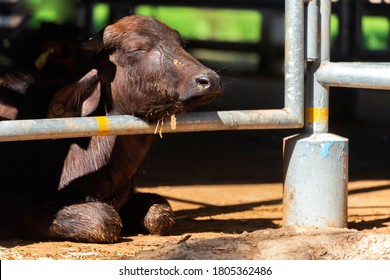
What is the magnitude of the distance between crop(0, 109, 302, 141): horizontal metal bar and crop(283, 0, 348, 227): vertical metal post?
0.16 meters

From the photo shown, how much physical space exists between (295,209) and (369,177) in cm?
355

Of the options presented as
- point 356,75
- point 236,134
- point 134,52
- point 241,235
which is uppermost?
Answer: point 134,52

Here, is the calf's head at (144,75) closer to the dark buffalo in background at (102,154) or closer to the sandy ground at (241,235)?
the dark buffalo in background at (102,154)

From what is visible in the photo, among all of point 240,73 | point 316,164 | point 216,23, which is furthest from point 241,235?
point 216,23

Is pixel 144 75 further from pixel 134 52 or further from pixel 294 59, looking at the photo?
pixel 294 59

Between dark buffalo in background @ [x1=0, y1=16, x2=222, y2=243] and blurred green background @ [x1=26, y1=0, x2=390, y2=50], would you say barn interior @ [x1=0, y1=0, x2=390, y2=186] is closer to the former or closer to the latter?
blurred green background @ [x1=26, y1=0, x2=390, y2=50]

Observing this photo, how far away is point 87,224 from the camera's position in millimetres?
6449

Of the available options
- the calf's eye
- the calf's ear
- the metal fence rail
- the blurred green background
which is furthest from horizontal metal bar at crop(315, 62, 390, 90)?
the blurred green background

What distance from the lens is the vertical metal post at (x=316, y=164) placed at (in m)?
6.59

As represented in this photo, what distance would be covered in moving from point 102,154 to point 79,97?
1.40ft

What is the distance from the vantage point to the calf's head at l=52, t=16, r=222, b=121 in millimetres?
6172

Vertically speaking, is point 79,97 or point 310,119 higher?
point 79,97

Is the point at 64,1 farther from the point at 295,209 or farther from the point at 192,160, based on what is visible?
the point at 295,209

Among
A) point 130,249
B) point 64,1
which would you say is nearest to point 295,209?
point 130,249
